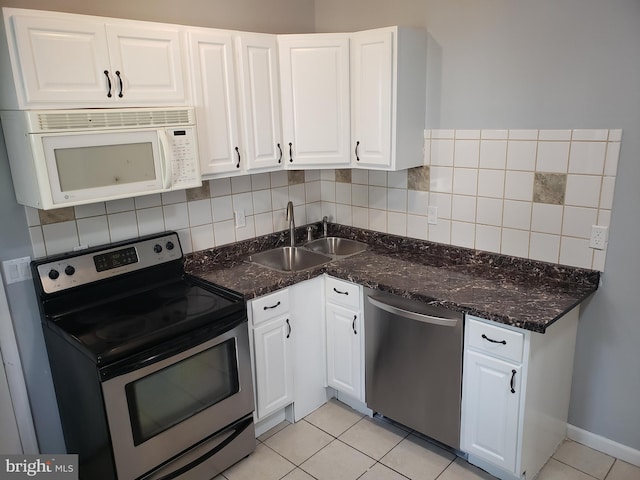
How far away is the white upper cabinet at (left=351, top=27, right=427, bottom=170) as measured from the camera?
8.23 ft

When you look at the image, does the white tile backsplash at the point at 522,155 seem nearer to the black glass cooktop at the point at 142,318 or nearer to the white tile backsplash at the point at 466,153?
the white tile backsplash at the point at 466,153

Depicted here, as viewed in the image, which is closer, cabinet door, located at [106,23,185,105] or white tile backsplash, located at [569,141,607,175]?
cabinet door, located at [106,23,185,105]

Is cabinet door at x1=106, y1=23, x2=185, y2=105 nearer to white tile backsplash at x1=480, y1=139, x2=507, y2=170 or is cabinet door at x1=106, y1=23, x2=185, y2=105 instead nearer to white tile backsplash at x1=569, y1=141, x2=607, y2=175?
white tile backsplash at x1=480, y1=139, x2=507, y2=170

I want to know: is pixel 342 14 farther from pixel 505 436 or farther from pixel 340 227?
pixel 505 436

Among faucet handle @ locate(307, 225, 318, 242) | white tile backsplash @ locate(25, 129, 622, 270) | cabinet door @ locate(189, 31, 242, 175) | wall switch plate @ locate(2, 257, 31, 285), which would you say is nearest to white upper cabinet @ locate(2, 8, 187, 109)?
cabinet door @ locate(189, 31, 242, 175)

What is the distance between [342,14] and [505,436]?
8.18 ft

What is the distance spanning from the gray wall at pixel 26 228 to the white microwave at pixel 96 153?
4.6 inches

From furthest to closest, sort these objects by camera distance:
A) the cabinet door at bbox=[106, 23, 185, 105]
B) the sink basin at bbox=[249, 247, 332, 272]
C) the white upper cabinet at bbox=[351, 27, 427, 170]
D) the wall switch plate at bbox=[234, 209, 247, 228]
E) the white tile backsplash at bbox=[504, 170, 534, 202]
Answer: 1. the sink basin at bbox=[249, 247, 332, 272]
2. the wall switch plate at bbox=[234, 209, 247, 228]
3. the white upper cabinet at bbox=[351, 27, 427, 170]
4. the white tile backsplash at bbox=[504, 170, 534, 202]
5. the cabinet door at bbox=[106, 23, 185, 105]

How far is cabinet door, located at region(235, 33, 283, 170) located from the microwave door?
584 millimetres

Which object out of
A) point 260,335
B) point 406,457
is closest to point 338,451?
point 406,457

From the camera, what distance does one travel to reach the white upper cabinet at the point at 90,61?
5.82 feet

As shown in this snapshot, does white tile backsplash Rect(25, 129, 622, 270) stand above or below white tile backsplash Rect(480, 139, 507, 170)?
below

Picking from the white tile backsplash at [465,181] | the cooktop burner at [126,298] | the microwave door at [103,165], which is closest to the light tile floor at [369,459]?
→ the cooktop burner at [126,298]

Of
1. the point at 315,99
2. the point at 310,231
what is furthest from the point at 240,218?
the point at 315,99
